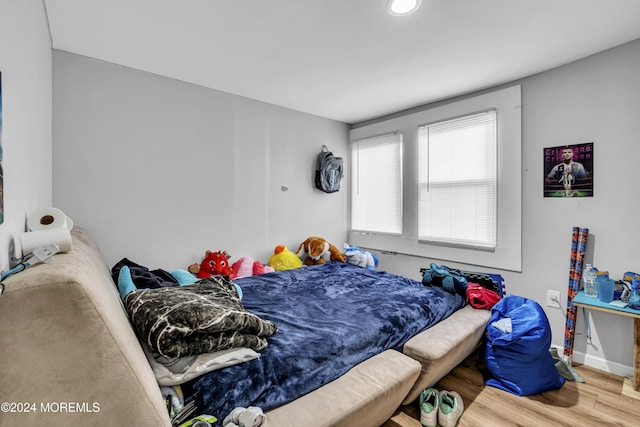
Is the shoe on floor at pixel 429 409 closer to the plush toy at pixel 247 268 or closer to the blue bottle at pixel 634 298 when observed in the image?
the blue bottle at pixel 634 298

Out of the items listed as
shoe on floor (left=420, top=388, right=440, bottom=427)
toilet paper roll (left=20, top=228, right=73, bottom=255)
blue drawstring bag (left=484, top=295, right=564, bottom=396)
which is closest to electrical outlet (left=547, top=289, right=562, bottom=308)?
blue drawstring bag (left=484, top=295, right=564, bottom=396)

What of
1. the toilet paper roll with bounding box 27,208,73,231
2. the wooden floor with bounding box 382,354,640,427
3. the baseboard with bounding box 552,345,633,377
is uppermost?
the toilet paper roll with bounding box 27,208,73,231

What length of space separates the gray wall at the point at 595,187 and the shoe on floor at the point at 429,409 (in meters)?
1.59

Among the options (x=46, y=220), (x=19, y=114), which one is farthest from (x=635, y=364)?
(x=19, y=114)

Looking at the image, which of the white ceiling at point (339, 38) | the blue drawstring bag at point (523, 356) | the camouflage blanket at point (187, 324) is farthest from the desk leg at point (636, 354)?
the camouflage blanket at point (187, 324)

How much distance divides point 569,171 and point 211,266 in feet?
10.9

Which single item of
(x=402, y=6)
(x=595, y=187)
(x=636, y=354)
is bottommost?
(x=636, y=354)

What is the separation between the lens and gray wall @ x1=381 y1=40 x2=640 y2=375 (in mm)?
2211

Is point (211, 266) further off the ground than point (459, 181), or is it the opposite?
point (459, 181)

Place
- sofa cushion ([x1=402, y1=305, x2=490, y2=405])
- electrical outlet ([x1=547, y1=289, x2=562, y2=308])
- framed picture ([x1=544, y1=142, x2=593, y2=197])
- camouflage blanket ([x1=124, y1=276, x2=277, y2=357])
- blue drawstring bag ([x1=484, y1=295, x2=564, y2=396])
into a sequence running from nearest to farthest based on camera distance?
camouflage blanket ([x1=124, y1=276, x2=277, y2=357]) < sofa cushion ([x1=402, y1=305, x2=490, y2=405]) < blue drawstring bag ([x1=484, y1=295, x2=564, y2=396]) < framed picture ([x1=544, y1=142, x2=593, y2=197]) < electrical outlet ([x1=547, y1=289, x2=562, y2=308])

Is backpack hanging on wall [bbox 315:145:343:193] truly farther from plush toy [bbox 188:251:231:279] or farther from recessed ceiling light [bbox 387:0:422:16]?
recessed ceiling light [bbox 387:0:422:16]

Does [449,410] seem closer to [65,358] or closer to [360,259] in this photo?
[65,358]

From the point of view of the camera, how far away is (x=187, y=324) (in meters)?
1.21

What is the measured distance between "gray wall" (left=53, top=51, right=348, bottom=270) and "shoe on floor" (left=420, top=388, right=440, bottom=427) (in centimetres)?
225
